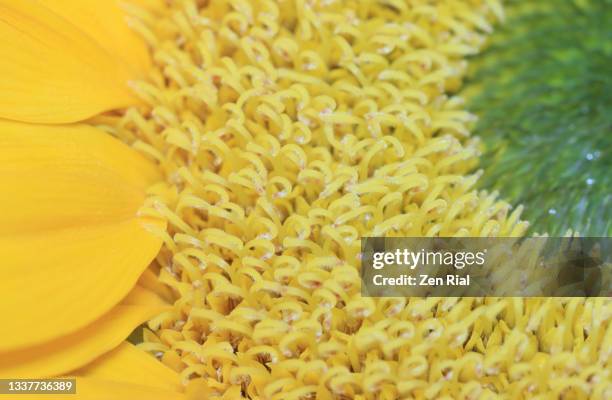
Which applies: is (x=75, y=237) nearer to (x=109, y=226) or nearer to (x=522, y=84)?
(x=109, y=226)

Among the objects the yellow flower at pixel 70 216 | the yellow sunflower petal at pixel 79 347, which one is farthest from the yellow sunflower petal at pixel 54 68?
the yellow sunflower petal at pixel 79 347

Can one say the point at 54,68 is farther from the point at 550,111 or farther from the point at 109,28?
the point at 550,111

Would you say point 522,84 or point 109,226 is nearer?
point 109,226

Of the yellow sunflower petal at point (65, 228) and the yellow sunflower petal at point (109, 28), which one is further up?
the yellow sunflower petal at point (109, 28)

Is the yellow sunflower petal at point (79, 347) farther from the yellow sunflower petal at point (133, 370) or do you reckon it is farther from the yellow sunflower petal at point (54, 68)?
the yellow sunflower petal at point (54, 68)

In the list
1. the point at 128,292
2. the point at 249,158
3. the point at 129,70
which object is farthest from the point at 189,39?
the point at 128,292

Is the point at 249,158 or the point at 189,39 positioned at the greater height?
the point at 189,39

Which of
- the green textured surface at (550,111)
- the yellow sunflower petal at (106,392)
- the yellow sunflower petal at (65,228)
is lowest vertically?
the yellow sunflower petal at (106,392)

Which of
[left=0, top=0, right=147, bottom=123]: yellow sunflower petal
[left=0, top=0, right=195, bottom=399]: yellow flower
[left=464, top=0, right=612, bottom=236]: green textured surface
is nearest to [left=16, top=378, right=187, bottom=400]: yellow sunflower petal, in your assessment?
[left=0, top=0, right=195, bottom=399]: yellow flower
